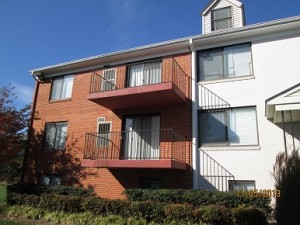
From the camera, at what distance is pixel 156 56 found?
1552cm

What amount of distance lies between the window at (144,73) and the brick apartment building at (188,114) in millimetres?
55

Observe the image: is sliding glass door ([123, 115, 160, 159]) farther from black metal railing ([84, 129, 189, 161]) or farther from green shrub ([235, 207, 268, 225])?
green shrub ([235, 207, 268, 225])

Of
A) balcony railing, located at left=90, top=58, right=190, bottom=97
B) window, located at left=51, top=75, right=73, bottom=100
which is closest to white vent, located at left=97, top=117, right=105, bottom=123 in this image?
balcony railing, located at left=90, top=58, right=190, bottom=97

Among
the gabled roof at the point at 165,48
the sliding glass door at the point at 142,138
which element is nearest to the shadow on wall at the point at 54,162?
the sliding glass door at the point at 142,138

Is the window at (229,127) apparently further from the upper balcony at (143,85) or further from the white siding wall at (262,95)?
the upper balcony at (143,85)

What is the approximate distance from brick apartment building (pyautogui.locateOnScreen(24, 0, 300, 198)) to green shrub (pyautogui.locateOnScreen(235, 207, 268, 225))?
242cm

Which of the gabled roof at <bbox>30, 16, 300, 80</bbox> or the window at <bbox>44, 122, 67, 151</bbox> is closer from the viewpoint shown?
the gabled roof at <bbox>30, 16, 300, 80</bbox>

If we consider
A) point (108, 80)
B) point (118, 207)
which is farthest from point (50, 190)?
point (108, 80)

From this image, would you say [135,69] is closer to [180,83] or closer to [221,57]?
[180,83]

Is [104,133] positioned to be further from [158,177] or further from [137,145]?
[158,177]

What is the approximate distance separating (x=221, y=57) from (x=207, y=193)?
624 cm

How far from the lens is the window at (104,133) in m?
15.2

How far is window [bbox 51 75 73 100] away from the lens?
18.3m

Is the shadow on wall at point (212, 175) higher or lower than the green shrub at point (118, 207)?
higher
